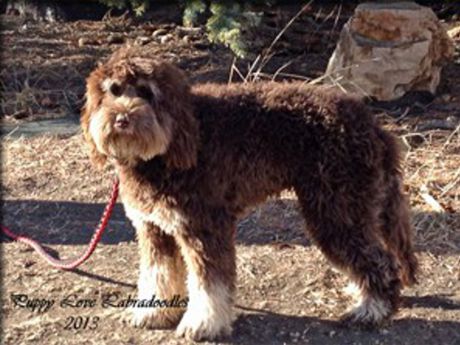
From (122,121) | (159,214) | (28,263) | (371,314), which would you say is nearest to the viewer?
(122,121)

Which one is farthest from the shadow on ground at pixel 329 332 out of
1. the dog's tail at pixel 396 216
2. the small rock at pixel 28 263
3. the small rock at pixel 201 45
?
the small rock at pixel 201 45

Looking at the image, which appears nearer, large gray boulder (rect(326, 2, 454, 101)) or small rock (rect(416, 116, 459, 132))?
small rock (rect(416, 116, 459, 132))

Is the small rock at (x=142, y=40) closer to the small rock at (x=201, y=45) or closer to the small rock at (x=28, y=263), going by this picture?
the small rock at (x=201, y=45)

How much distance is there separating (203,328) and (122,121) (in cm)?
121

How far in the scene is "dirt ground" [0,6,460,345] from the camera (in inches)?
178

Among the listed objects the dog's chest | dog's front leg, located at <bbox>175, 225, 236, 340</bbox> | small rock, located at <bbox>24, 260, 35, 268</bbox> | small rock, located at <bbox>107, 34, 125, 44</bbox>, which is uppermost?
the dog's chest

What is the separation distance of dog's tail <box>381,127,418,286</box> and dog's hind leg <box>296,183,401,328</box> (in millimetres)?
166

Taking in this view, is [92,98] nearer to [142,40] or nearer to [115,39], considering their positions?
[142,40]

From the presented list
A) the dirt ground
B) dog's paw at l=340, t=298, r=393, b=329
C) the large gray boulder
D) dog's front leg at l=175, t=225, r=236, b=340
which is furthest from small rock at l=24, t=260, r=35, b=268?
the large gray boulder

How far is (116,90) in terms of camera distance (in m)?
3.91

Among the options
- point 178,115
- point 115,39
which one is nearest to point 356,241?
point 178,115

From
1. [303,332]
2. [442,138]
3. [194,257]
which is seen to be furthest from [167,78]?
[442,138]

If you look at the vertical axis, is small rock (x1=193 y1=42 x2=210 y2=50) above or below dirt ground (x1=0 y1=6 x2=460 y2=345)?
below

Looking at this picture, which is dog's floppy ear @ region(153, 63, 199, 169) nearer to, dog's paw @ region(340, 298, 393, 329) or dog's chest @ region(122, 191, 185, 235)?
dog's chest @ region(122, 191, 185, 235)
